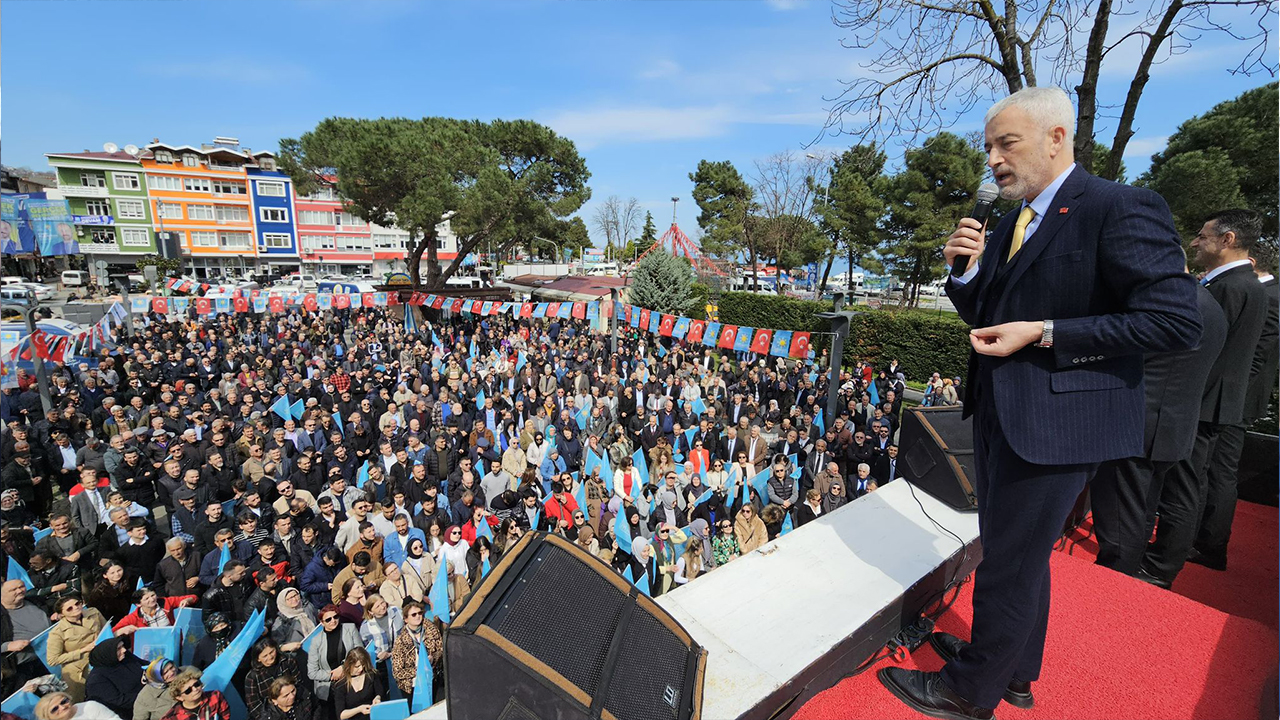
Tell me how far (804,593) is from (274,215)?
53373mm

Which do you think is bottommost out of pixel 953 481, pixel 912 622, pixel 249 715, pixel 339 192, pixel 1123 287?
pixel 249 715

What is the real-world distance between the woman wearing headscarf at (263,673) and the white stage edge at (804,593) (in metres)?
2.90

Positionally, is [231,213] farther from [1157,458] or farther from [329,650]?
[1157,458]

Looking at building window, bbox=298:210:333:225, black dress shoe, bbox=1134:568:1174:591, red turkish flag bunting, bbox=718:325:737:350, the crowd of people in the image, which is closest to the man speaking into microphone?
the crowd of people

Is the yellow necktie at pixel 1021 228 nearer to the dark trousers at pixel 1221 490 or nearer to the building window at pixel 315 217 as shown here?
the dark trousers at pixel 1221 490

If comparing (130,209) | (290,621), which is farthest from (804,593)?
(130,209)

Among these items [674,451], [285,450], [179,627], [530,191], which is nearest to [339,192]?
[530,191]

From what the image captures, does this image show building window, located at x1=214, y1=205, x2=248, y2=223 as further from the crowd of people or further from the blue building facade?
the crowd of people

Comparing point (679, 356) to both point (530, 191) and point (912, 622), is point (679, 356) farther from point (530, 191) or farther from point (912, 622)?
point (530, 191)

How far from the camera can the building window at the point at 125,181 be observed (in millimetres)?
39125

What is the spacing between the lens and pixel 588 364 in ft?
42.6

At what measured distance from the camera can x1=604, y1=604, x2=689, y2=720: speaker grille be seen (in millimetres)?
1521

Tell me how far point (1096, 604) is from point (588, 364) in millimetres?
11030

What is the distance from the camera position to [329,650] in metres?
4.23
